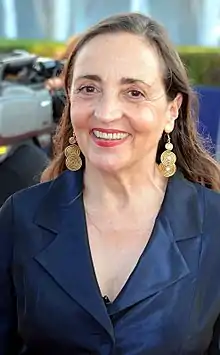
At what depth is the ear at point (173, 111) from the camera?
125 centimetres

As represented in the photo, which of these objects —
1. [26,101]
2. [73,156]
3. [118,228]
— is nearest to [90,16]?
[26,101]

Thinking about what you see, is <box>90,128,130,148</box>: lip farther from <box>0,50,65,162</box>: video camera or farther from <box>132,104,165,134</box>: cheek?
<box>0,50,65,162</box>: video camera

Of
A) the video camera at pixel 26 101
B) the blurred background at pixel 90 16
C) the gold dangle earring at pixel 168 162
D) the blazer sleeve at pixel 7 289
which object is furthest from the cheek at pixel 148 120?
the blurred background at pixel 90 16

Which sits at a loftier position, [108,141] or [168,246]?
[108,141]

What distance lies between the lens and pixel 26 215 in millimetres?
1277

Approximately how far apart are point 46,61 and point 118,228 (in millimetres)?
1467

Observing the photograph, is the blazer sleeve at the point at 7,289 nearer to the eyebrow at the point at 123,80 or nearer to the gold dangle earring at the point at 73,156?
the gold dangle earring at the point at 73,156

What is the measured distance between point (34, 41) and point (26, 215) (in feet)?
21.1

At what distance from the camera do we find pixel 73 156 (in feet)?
4.37

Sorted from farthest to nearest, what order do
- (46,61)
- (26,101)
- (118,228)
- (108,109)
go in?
1. (46,61)
2. (26,101)
3. (118,228)
4. (108,109)

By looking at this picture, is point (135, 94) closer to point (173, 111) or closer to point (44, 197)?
point (173, 111)

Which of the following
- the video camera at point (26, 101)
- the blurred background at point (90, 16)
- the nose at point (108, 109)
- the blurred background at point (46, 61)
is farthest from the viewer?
the blurred background at point (90, 16)

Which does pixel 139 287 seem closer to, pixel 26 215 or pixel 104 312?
pixel 104 312

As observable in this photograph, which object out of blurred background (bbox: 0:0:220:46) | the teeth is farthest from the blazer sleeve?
blurred background (bbox: 0:0:220:46)
